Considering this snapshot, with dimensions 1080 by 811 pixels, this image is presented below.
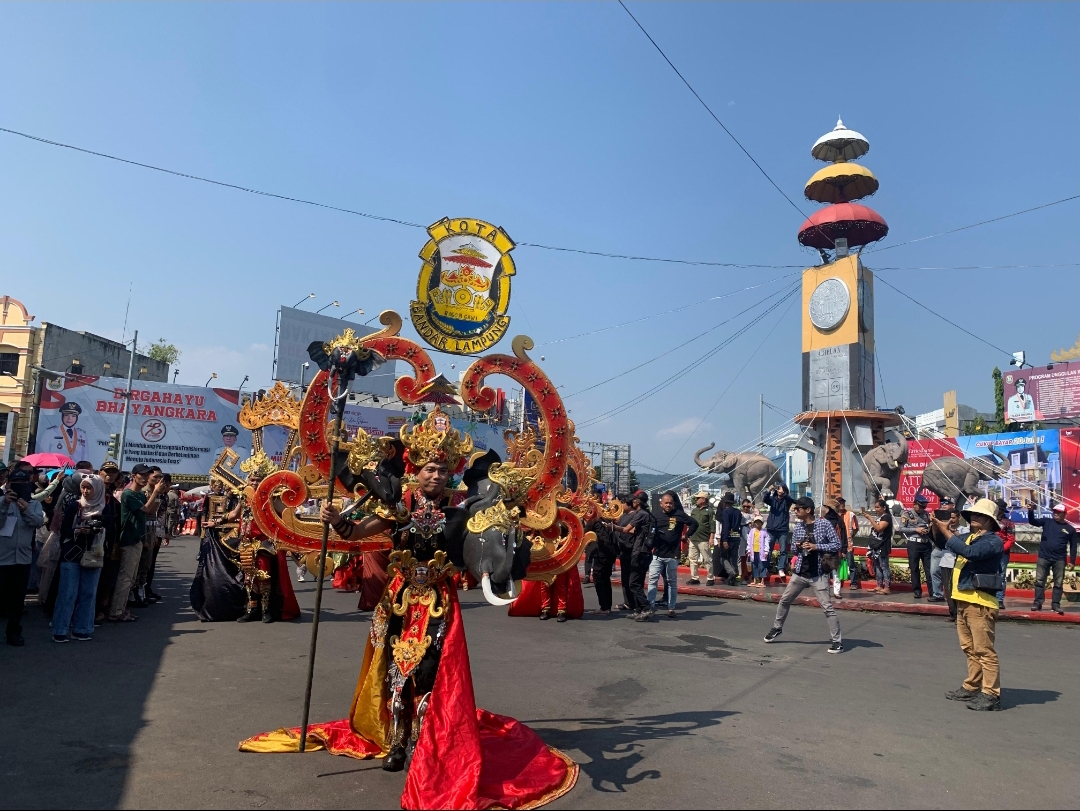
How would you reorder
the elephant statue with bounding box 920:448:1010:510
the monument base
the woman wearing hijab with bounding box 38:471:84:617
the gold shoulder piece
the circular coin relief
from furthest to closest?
the elephant statue with bounding box 920:448:1010:510, the circular coin relief, the monument base, the gold shoulder piece, the woman wearing hijab with bounding box 38:471:84:617

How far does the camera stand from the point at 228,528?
9.30 metres

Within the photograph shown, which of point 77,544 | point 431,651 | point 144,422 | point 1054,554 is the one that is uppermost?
point 144,422

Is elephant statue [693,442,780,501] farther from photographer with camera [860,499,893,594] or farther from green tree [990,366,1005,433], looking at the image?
green tree [990,366,1005,433]

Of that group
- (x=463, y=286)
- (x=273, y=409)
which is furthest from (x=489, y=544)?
(x=463, y=286)

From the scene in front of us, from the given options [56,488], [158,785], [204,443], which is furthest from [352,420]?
[158,785]

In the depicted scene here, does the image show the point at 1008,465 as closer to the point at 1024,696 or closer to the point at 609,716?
the point at 1024,696

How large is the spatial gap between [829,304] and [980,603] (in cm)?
1766

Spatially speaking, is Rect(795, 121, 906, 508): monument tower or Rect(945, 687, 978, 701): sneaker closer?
Rect(945, 687, 978, 701): sneaker

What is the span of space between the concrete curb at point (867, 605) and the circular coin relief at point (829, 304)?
1138cm

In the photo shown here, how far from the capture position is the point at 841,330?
21.9 meters

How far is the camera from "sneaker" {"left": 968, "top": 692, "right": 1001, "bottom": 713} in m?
5.80

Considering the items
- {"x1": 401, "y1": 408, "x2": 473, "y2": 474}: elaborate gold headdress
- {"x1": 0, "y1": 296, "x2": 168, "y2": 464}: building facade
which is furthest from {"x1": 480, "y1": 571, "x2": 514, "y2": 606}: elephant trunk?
{"x1": 0, "y1": 296, "x2": 168, "y2": 464}: building facade

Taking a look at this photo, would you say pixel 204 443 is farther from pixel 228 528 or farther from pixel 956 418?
pixel 956 418

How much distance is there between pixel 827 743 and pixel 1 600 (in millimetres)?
8112
